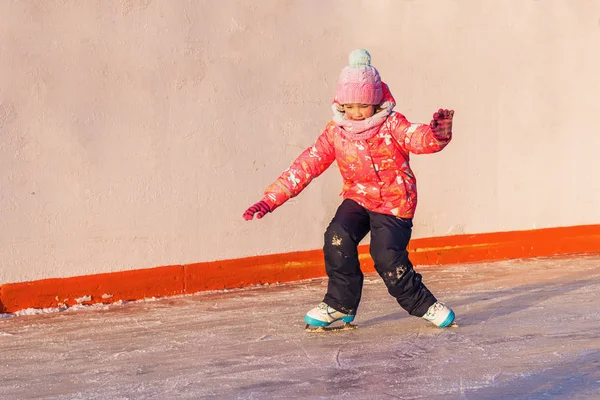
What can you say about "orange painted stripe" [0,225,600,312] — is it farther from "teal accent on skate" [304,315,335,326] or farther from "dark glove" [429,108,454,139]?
"dark glove" [429,108,454,139]

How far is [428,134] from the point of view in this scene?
4.86 meters

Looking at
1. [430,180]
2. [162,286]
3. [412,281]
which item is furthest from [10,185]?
[430,180]

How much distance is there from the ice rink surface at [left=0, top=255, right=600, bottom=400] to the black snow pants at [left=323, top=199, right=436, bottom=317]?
0.16m

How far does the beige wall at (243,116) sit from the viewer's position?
6.19 metres

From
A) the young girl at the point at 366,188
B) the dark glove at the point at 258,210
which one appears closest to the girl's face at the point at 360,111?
the young girl at the point at 366,188

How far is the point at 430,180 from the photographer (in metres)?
7.87

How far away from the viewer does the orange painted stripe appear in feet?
20.5

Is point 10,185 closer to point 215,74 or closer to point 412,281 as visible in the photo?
point 215,74

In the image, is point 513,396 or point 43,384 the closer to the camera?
point 513,396

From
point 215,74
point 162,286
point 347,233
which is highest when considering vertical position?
point 215,74

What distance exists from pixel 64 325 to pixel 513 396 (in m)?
2.83

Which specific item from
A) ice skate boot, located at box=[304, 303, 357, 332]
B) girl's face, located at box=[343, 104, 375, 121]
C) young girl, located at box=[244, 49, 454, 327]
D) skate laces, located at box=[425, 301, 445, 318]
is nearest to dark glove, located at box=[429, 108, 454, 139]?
young girl, located at box=[244, 49, 454, 327]

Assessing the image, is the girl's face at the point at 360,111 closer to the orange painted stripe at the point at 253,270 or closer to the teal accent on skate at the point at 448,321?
the teal accent on skate at the point at 448,321

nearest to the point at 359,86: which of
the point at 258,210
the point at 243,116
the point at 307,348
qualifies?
the point at 258,210
